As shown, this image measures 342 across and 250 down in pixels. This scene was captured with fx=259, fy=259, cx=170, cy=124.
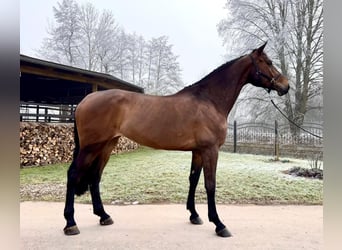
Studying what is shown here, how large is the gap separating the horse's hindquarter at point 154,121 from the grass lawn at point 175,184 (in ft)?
5.19

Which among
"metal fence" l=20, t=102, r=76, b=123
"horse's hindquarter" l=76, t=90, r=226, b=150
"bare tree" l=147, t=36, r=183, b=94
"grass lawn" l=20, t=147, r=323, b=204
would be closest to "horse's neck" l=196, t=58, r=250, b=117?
"horse's hindquarter" l=76, t=90, r=226, b=150

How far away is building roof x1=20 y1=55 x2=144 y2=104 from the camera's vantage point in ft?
18.9

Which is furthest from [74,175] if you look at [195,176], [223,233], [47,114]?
[47,114]

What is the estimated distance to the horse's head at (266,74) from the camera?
8.64 ft

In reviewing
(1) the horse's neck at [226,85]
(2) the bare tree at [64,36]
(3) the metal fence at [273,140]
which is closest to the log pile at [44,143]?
(1) the horse's neck at [226,85]

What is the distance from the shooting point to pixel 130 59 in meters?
10.5

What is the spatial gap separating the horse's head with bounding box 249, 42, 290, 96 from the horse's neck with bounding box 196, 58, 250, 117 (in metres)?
0.10

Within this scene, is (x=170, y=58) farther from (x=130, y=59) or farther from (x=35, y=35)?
(x=35, y=35)

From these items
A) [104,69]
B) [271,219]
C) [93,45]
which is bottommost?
[271,219]

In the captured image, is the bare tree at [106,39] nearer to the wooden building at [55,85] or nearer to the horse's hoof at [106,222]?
the wooden building at [55,85]

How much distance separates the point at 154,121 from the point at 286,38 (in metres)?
7.32

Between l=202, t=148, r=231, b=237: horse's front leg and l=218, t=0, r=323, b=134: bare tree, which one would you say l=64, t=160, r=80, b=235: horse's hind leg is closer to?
l=202, t=148, r=231, b=237: horse's front leg

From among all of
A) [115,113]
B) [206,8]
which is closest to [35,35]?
[206,8]

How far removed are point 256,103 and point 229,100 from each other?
7.11 m
